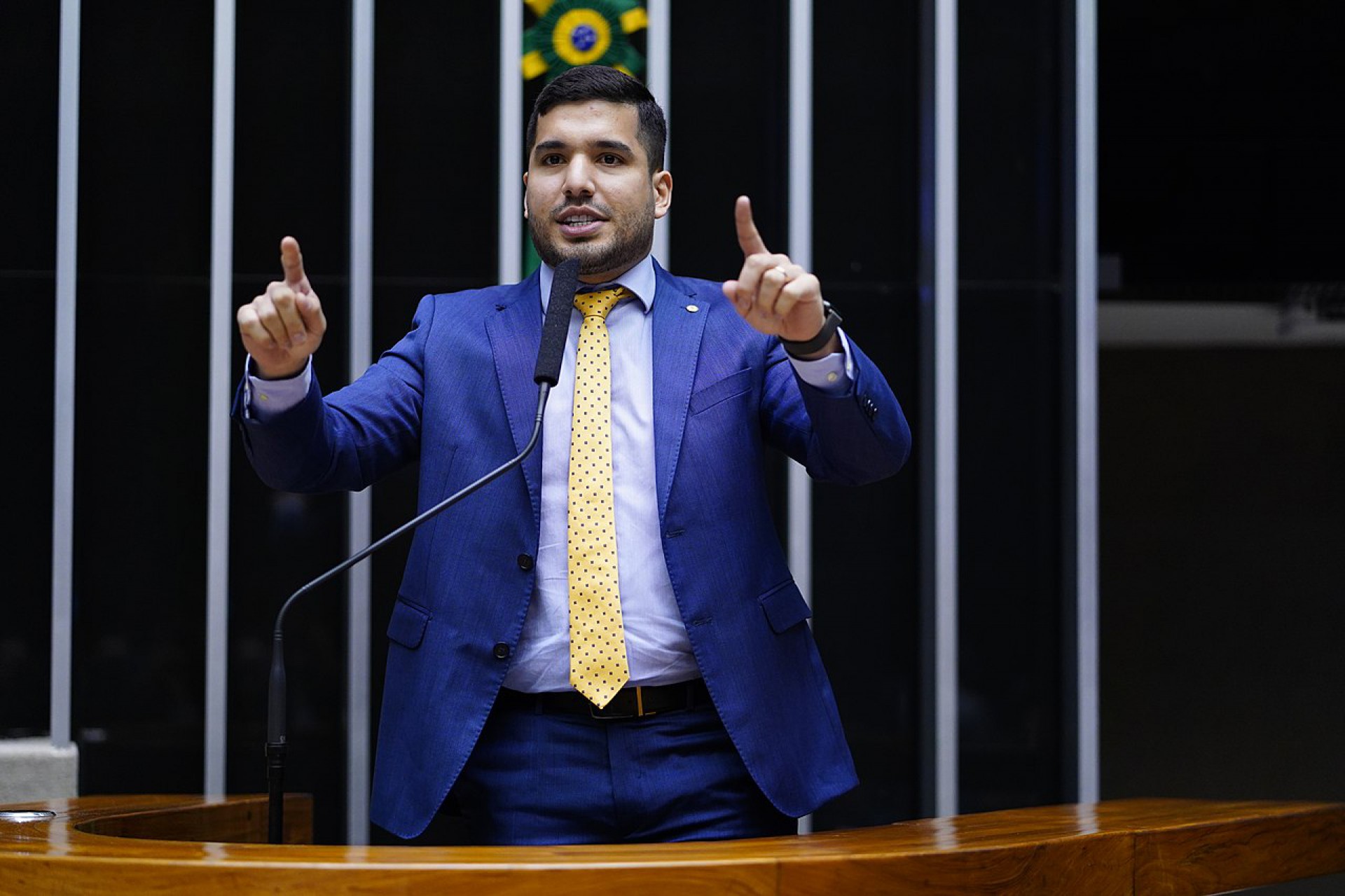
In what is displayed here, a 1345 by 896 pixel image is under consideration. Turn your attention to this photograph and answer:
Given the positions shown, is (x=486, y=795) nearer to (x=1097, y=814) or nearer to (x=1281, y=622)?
(x=1097, y=814)

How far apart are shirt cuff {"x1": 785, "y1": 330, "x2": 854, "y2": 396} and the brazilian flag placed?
1.65 meters

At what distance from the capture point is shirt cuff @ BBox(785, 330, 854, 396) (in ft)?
6.32

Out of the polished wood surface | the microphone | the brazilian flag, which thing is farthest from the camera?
the brazilian flag

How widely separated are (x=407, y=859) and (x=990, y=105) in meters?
2.57

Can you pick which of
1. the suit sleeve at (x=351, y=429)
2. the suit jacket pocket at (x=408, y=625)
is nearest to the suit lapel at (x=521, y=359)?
the suit sleeve at (x=351, y=429)

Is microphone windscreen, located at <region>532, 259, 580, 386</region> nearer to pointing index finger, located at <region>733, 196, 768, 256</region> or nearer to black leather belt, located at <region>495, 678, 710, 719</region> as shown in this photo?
pointing index finger, located at <region>733, 196, 768, 256</region>

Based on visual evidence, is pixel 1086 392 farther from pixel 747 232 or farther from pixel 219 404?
pixel 219 404

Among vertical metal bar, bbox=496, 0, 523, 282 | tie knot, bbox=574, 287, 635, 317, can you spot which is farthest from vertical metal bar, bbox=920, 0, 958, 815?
tie knot, bbox=574, 287, 635, 317

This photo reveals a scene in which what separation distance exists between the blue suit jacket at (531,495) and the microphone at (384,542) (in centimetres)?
23

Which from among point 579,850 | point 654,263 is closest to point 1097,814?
point 579,850

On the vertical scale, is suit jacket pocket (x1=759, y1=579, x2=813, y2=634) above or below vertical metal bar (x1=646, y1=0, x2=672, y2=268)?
below

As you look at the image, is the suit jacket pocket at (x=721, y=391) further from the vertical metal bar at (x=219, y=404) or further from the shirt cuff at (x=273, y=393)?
the vertical metal bar at (x=219, y=404)

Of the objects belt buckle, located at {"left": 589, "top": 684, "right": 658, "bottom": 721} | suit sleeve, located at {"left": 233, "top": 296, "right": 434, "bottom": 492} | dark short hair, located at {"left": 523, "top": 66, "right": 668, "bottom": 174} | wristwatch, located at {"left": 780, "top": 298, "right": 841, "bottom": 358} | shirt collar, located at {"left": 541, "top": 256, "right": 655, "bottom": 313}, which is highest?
dark short hair, located at {"left": 523, "top": 66, "right": 668, "bottom": 174}

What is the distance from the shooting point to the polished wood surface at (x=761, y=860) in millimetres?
1498
